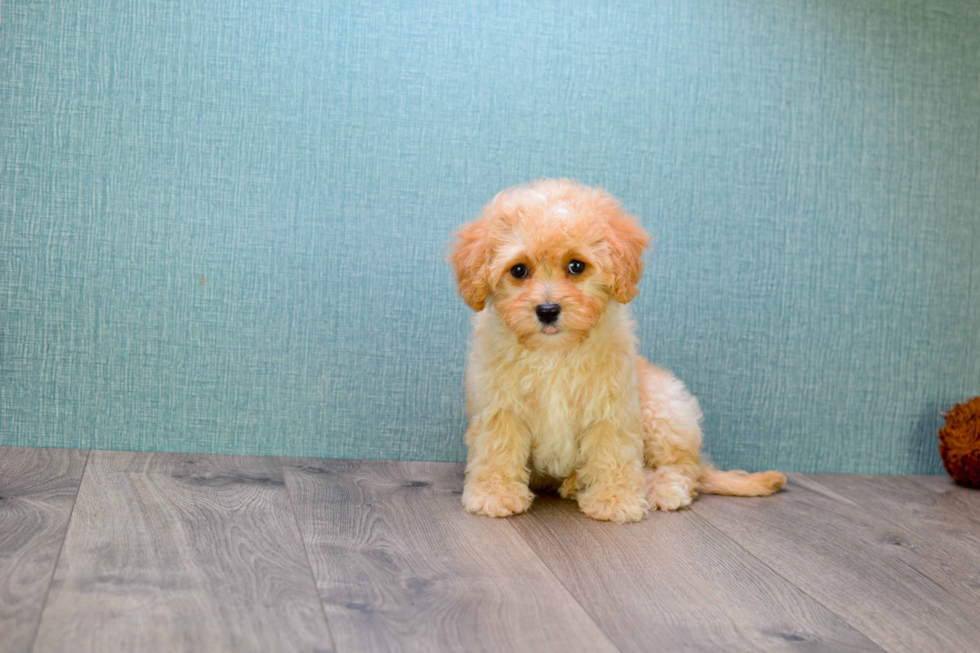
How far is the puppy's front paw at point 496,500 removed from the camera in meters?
2.16

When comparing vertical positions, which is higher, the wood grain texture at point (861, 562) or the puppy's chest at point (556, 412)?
the puppy's chest at point (556, 412)

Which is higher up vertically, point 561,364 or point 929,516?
point 561,364

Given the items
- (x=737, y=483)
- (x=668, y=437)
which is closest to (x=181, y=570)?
(x=668, y=437)

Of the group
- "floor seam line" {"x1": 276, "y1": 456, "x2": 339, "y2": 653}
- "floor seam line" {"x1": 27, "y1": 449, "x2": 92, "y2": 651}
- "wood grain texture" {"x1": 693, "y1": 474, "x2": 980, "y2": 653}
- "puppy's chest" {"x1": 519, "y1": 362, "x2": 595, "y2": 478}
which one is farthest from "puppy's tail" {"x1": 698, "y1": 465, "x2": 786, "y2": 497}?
"floor seam line" {"x1": 27, "y1": 449, "x2": 92, "y2": 651}

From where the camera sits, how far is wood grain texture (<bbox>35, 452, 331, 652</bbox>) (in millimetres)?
→ 1358

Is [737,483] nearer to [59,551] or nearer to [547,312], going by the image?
[547,312]

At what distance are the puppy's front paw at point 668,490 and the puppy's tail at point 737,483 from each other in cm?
17

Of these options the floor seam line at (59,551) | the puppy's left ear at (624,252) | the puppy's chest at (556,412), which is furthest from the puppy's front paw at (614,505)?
the floor seam line at (59,551)

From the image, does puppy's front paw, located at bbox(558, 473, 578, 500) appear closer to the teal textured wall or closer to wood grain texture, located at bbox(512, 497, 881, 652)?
wood grain texture, located at bbox(512, 497, 881, 652)

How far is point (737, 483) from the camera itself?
2.55 meters

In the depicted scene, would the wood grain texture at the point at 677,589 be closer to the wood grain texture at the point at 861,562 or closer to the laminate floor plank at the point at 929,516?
the wood grain texture at the point at 861,562

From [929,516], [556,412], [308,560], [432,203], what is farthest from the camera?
[432,203]

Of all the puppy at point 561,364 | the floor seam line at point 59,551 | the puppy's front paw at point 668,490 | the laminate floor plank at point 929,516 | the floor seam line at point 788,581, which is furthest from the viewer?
the puppy's front paw at point 668,490

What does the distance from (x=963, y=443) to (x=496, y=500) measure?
1.69m
